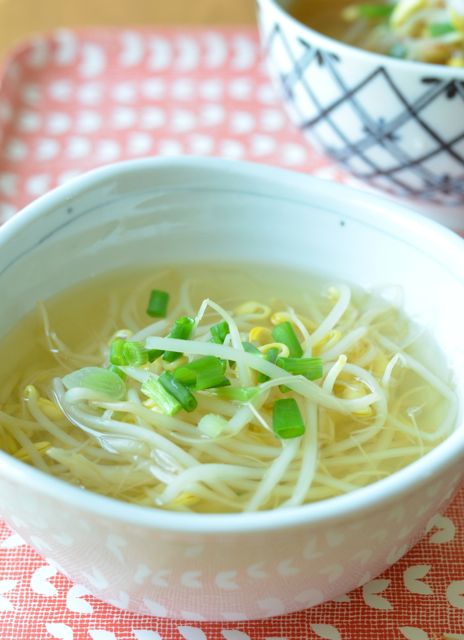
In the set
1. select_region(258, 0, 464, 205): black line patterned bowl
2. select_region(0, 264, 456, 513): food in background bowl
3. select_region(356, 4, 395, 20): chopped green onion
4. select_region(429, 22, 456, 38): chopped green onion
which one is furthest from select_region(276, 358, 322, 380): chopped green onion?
select_region(356, 4, 395, 20): chopped green onion

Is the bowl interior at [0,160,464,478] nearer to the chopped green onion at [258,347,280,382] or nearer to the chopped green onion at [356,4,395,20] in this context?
the chopped green onion at [258,347,280,382]

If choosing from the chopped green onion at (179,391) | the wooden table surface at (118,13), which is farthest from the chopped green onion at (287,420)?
the wooden table surface at (118,13)

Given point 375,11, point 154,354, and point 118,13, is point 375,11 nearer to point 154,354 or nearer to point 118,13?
point 118,13

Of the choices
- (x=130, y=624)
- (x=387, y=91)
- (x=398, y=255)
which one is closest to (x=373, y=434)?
(x=398, y=255)

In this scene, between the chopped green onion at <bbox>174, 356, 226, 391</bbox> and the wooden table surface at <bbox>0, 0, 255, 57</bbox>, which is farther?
the wooden table surface at <bbox>0, 0, 255, 57</bbox>

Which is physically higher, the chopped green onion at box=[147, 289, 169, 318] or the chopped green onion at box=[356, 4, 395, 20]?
the chopped green onion at box=[356, 4, 395, 20]

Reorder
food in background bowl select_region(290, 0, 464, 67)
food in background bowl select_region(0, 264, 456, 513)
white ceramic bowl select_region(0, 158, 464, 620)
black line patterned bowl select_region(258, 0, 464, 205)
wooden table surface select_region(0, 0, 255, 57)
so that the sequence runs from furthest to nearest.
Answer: wooden table surface select_region(0, 0, 255, 57) < food in background bowl select_region(290, 0, 464, 67) < black line patterned bowl select_region(258, 0, 464, 205) < food in background bowl select_region(0, 264, 456, 513) < white ceramic bowl select_region(0, 158, 464, 620)

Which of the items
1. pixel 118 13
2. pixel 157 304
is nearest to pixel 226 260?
pixel 157 304
